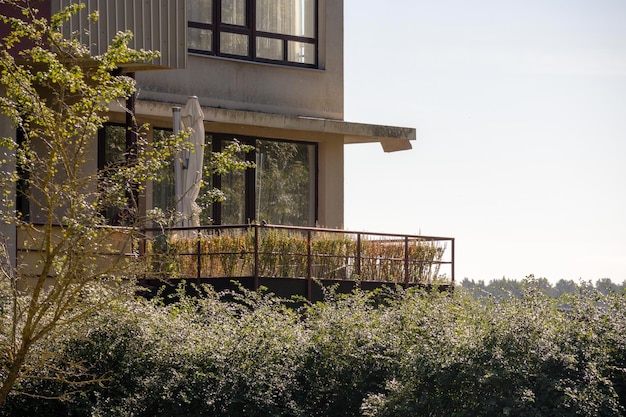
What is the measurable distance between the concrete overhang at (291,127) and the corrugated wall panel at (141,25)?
176 cm

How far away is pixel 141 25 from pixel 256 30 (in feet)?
15.7

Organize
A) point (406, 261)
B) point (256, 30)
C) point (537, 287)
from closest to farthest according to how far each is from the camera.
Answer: point (537, 287), point (406, 261), point (256, 30)

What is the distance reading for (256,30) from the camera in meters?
23.3

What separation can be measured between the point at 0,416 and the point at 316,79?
12.9 metres

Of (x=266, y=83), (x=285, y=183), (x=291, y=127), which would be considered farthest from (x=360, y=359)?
(x=266, y=83)

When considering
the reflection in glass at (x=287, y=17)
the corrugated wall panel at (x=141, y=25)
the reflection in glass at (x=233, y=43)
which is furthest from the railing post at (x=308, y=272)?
the reflection in glass at (x=287, y=17)

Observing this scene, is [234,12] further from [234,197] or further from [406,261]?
[406,261]

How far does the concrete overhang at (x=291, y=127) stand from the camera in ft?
70.0

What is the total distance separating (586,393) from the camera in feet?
34.8

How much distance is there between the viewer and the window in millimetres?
22531

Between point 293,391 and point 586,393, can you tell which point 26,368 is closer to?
point 293,391

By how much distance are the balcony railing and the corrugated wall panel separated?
3070 millimetres

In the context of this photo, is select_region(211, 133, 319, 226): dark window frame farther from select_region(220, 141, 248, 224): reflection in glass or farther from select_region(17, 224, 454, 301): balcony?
select_region(17, 224, 454, 301): balcony

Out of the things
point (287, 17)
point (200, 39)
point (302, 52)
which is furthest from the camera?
point (302, 52)
